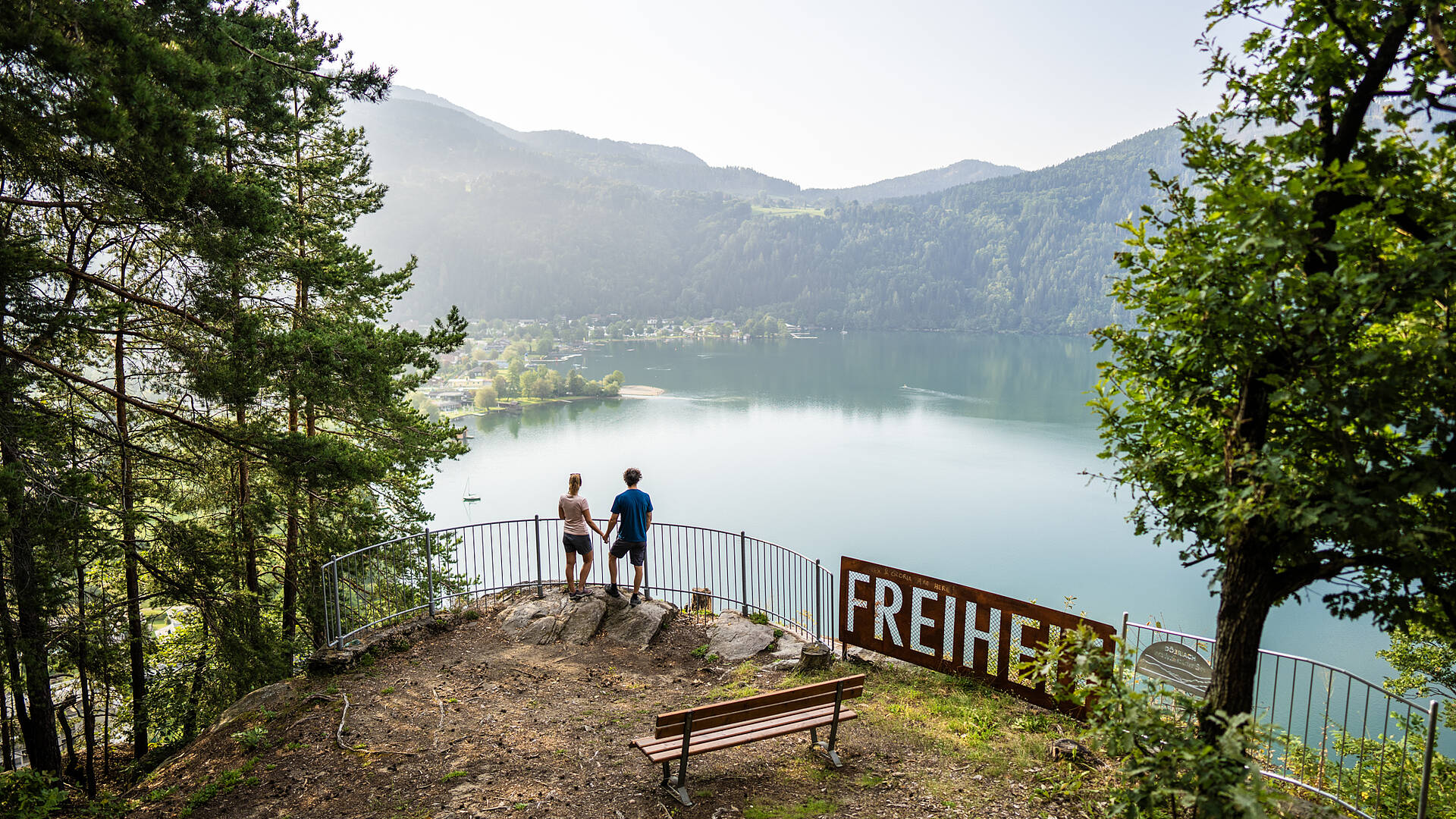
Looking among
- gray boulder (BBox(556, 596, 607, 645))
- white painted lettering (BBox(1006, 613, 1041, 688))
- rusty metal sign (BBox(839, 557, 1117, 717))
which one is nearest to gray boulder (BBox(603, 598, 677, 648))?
gray boulder (BBox(556, 596, 607, 645))

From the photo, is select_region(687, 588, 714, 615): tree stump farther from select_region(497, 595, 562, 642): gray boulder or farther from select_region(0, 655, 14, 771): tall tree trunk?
select_region(0, 655, 14, 771): tall tree trunk

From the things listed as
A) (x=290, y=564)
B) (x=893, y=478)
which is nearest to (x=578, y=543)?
(x=290, y=564)

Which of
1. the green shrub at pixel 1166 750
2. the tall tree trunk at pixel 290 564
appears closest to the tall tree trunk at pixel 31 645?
the tall tree trunk at pixel 290 564

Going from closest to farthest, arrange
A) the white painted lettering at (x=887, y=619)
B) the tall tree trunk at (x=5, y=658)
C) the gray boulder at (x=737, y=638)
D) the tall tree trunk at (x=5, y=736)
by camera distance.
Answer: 1. the tall tree trunk at (x=5, y=658)
2. the white painted lettering at (x=887, y=619)
3. the gray boulder at (x=737, y=638)
4. the tall tree trunk at (x=5, y=736)

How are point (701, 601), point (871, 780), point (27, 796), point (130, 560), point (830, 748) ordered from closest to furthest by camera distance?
1. point (871, 780)
2. point (830, 748)
3. point (27, 796)
4. point (130, 560)
5. point (701, 601)

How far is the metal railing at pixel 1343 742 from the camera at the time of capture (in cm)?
482

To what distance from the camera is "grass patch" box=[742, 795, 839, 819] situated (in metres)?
5.03

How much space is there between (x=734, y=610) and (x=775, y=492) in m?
38.8

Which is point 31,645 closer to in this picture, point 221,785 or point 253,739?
point 253,739

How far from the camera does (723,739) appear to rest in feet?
17.3

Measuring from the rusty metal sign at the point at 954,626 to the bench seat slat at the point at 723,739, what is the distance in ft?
6.75

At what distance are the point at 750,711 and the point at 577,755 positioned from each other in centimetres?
158

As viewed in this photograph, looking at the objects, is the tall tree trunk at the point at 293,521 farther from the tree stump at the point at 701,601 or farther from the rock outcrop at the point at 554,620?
the tree stump at the point at 701,601

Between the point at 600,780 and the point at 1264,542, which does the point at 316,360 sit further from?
Answer: the point at 1264,542
